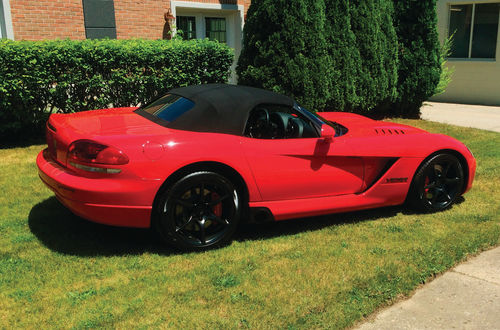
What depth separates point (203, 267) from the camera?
3775 mm

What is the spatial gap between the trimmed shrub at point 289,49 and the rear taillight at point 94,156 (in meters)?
5.80

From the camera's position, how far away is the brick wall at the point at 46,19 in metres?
10.5

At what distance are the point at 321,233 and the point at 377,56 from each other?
722 cm

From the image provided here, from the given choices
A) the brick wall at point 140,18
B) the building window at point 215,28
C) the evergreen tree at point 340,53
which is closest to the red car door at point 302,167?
the evergreen tree at point 340,53

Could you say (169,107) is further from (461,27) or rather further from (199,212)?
(461,27)

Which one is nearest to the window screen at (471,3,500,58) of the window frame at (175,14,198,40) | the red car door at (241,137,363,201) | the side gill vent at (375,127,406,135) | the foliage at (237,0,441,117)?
the foliage at (237,0,441,117)

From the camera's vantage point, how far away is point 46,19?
10820 mm

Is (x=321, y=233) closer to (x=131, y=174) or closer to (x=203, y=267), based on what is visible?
(x=203, y=267)

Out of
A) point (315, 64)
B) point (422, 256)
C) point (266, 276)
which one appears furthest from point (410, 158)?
point (315, 64)

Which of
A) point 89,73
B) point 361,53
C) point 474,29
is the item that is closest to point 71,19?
point 89,73

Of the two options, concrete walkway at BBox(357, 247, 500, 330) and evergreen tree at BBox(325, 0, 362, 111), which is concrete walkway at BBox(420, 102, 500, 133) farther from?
concrete walkway at BBox(357, 247, 500, 330)

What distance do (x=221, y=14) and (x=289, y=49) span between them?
5.70 m

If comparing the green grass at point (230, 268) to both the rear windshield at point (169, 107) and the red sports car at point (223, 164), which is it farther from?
the rear windshield at point (169, 107)

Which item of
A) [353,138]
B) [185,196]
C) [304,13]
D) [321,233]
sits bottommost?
[321,233]
